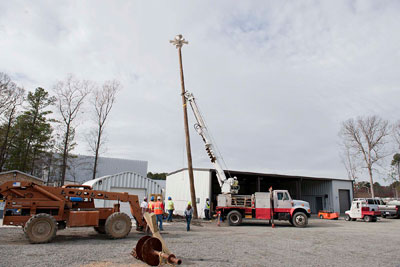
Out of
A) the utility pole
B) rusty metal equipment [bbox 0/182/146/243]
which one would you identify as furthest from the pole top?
rusty metal equipment [bbox 0/182/146/243]

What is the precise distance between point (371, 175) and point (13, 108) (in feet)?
148

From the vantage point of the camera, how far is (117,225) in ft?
35.0

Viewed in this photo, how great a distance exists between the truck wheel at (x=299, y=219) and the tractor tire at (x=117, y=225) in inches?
450

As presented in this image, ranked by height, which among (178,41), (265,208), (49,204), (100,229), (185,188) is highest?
(178,41)

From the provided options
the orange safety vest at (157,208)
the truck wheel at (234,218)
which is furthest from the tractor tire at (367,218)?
the orange safety vest at (157,208)

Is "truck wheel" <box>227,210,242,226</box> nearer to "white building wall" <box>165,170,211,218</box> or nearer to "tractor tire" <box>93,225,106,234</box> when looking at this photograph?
"white building wall" <box>165,170,211,218</box>

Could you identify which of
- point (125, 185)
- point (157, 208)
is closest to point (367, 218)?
point (157, 208)

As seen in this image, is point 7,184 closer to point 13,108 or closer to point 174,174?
point 174,174

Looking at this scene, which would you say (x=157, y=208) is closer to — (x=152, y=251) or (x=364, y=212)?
(x=152, y=251)

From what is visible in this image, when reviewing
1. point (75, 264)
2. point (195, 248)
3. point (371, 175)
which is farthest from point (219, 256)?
point (371, 175)

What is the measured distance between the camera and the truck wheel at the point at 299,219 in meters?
17.8

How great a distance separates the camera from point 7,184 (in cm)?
933

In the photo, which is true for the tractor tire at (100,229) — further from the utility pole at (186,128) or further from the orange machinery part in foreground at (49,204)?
the utility pole at (186,128)

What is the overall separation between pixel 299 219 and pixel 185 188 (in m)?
10.9
